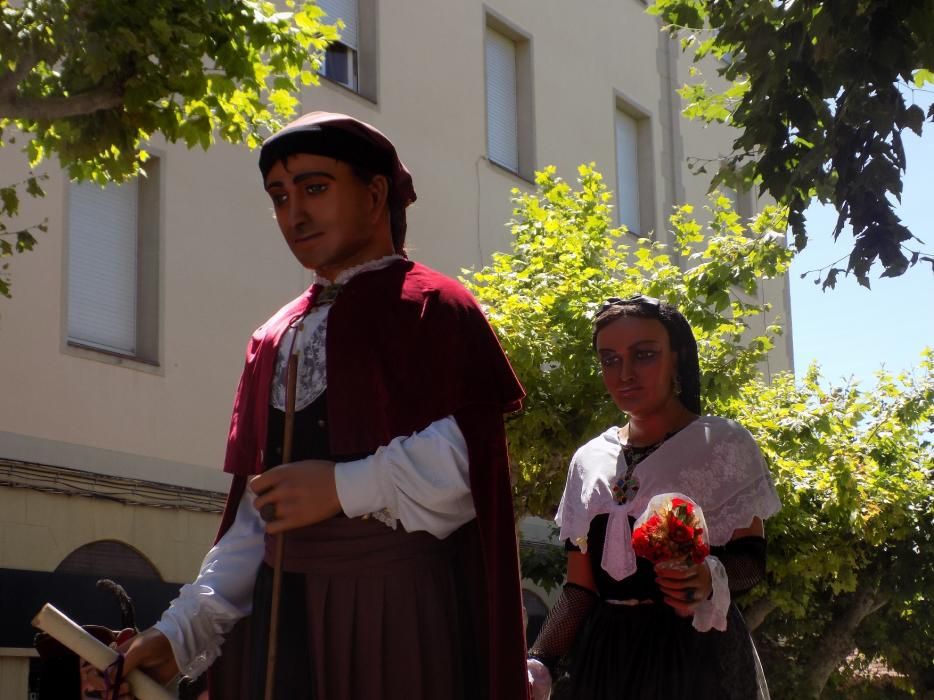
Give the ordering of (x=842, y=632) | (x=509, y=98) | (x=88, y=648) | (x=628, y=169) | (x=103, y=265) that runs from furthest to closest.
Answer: (x=628, y=169) < (x=509, y=98) < (x=842, y=632) < (x=103, y=265) < (x=88, y=648)

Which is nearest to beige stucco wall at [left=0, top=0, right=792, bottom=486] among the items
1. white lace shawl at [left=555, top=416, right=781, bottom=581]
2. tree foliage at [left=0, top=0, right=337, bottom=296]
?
tree foliage at [left=0, top=0, right=337, bottom=296]

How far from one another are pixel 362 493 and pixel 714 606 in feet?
4.61

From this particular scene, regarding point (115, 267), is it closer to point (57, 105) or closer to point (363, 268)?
point (57, 105)

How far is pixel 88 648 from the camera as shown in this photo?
2.85 metres

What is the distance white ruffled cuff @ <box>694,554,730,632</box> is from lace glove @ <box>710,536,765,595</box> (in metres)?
0.10

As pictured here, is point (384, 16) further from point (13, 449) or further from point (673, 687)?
point (673, 687)

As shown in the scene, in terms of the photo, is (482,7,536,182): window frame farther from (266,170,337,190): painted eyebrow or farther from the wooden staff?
the wooden staff

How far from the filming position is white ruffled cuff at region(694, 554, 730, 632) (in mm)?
3961

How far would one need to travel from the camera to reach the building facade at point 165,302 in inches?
464

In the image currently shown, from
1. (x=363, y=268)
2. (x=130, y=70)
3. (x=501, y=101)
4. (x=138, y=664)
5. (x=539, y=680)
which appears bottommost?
(x=539, y=680)

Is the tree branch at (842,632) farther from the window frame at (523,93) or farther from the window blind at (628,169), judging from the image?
the window frame at (523,93)

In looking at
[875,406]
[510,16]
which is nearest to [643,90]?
[510,16]

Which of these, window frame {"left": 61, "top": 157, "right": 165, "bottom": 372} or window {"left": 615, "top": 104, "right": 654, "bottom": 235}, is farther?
window {"left": 615, "top": 104, "right": 654, "bottom": 235}

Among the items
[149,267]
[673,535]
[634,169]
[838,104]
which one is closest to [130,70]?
[838,104]
